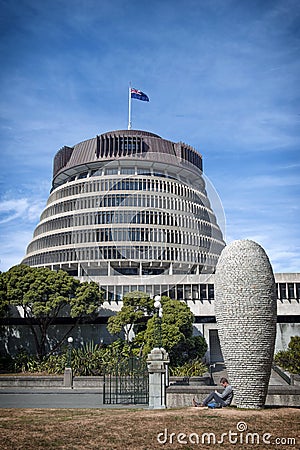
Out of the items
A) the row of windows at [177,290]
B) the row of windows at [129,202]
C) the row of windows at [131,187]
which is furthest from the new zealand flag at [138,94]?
the row of windows at [177,290]

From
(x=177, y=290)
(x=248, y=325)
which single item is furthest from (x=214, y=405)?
(x=177, y=290)

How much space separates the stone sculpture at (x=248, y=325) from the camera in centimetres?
1497

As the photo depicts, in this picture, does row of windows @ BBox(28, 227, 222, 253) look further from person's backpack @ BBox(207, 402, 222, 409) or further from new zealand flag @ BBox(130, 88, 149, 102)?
person's backpack @ BBox(207, 402, 222, 409)

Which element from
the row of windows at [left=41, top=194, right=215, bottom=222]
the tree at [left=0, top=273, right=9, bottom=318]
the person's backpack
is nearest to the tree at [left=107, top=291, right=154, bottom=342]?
the tree at [left=0, top=273, right=9, bottom=318]

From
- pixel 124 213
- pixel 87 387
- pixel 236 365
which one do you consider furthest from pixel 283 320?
pixel 236 365

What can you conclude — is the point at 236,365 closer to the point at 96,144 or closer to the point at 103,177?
the point at 103,177

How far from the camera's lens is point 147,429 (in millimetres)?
11883

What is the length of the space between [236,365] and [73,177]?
7351 centimetres

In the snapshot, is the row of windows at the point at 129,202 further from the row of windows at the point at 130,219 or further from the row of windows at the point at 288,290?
the row of windows at the point at 288,290

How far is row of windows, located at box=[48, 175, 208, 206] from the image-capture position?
7794cm

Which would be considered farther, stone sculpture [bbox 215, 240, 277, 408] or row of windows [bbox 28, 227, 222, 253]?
row of windows [bbox 28, 227, 222, 253]

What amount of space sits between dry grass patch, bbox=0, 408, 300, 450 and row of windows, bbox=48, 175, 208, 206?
63.9 m

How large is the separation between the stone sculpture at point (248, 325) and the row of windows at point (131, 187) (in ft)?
206

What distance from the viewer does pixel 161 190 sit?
258 ft
